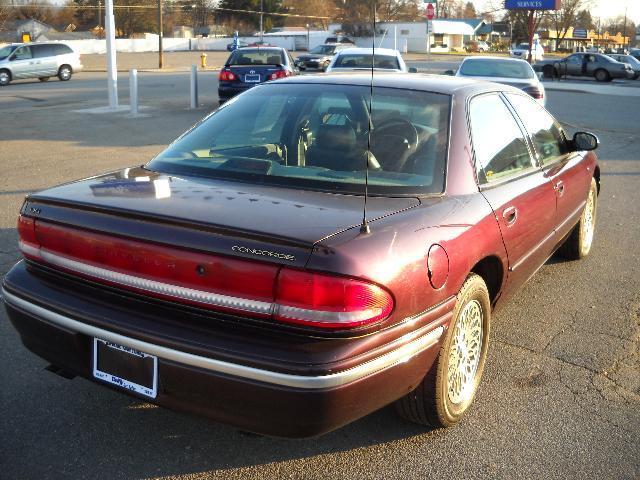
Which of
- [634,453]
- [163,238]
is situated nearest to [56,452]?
[163,238]

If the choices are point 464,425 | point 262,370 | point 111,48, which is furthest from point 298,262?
point 111,48

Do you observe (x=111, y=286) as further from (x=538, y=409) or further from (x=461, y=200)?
(x=538, y=409)

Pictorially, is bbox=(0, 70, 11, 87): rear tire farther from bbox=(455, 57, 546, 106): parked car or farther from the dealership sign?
the dealership sign

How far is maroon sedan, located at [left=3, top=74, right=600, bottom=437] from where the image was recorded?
2.54m

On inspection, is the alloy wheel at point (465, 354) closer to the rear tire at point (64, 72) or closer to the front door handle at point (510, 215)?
the front door handle at point (510, 215)

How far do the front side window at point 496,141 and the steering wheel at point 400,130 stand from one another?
1.05 feet

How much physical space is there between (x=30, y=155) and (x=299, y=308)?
9.76 meters

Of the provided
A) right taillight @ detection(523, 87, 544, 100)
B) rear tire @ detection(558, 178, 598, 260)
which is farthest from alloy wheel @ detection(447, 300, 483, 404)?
right taillight @ detection(523, 87, 544, 100)

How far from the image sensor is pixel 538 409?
3.56 meters

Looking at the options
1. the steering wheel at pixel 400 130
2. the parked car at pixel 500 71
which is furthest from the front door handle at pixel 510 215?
the parked car at pixel 500 71

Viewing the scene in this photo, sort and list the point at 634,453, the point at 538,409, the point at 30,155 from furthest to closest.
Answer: the point at 30,155
the point at 538,409
the point at 634,453

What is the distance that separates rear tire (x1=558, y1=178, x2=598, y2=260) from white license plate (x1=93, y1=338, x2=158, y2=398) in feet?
13.3

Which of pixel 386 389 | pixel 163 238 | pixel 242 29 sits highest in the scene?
pixel 242 29

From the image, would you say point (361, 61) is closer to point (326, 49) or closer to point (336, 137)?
point (336, 137)
